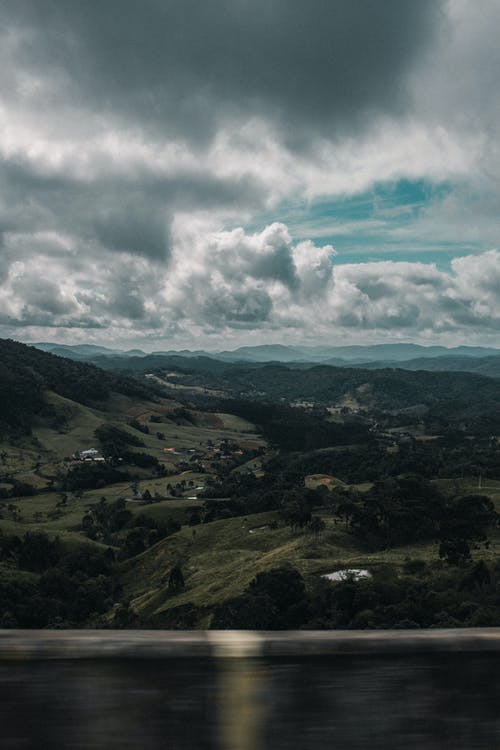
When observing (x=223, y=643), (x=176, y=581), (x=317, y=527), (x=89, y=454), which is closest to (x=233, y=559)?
(x=176, y=581)

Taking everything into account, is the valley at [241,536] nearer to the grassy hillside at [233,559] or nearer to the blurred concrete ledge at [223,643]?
the grassy hillside at [233,559]

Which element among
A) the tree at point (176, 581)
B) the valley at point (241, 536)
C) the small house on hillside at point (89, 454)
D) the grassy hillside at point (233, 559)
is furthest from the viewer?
the small house on hillside at point (89, 454)

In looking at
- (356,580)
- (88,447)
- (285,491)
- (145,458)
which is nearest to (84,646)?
(356,580)

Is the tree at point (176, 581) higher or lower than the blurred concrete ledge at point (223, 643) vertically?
lower

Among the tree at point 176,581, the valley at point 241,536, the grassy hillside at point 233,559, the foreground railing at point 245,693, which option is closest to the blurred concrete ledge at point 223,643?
the foreground railing at point 245,693

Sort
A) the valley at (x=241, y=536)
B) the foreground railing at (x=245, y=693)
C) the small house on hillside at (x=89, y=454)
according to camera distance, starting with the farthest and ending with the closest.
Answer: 1. the small house on hillside at (x=89, y=454)
2. the valley at (x=241, y=536)
3. the foreground railing at (x=245, y=693)

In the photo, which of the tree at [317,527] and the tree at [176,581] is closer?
the tree at [176,581]

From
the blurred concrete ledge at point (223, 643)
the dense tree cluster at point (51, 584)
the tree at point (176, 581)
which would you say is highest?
the blurred concrete ledge at point (223, 643)

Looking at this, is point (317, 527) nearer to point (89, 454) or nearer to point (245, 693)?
point (245, 693)

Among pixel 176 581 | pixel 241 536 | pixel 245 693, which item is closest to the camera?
pixel 245 693
